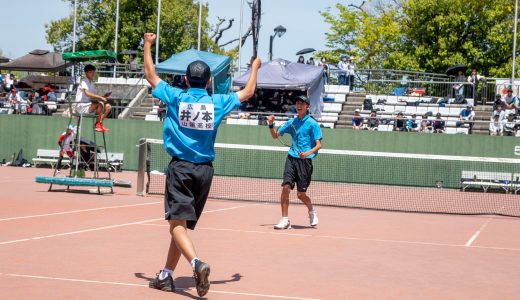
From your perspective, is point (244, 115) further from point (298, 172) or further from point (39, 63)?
point (298, 172)

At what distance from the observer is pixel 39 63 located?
36.3 meters

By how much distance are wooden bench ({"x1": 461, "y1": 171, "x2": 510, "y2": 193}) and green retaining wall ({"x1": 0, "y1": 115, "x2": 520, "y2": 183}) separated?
0.44m

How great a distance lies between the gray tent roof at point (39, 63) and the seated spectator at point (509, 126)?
680 inches

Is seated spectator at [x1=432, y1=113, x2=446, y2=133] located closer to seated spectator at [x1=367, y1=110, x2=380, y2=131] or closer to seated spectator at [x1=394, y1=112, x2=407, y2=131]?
seated spectator at [x1=394, y1=112, x2=407, y2=131]

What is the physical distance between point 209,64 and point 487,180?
11.6 metres

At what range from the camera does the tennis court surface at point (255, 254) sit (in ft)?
25.5

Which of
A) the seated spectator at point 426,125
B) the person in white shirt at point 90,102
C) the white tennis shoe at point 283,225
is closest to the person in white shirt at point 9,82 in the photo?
the seated spectator at point 426,125

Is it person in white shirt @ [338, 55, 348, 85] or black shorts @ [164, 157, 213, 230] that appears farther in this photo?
person in white shirt @ [338, 55, 348, 85]

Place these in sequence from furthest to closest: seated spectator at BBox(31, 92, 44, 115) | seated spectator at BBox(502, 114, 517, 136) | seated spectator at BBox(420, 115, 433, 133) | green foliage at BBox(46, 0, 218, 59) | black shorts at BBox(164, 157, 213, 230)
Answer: green foliage at BBox(46, 0, 218, 59) → seated spectator at BBox(31, 92, 44, 115) → seated spectator at BBox(420, 115, 433, 133) → seated spectator at BBox(502, 114, 517, 136) → black shorts at BBox(164, 157, 213, 230)

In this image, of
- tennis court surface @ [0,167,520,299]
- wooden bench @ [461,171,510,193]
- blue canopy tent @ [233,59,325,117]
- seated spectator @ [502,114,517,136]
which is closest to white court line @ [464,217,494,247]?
tennis court surface @ [0,167,520,299]

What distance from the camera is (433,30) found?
55.8 m

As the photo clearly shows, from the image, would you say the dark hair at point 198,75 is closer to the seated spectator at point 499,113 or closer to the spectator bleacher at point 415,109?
the spectator bleacher at point 415,109

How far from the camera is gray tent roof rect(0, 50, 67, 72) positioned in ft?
118

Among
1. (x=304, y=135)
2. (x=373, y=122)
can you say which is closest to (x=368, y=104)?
(x=373, y=122)
